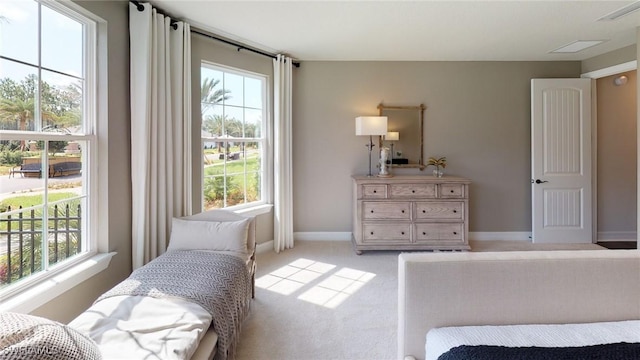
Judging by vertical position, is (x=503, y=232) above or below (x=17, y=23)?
below

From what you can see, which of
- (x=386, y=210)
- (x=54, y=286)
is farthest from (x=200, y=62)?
(x=386, y=210)

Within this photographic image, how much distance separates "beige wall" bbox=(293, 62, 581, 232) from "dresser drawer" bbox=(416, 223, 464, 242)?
0.79 meters

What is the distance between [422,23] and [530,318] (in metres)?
2.64

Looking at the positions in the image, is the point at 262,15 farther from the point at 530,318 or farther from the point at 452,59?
the point at 530,318

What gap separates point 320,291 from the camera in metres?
2.96

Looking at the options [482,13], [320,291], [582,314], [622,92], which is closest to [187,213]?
[320,291]

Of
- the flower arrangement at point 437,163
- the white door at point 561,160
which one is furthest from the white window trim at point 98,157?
the white door at point 561,160

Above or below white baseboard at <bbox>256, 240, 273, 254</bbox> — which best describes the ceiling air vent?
above

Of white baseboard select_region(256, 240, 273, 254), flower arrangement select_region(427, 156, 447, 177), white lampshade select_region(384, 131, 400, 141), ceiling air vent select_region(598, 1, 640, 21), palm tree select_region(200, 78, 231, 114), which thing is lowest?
white baseboard select_region(256, 240, 273, 254)

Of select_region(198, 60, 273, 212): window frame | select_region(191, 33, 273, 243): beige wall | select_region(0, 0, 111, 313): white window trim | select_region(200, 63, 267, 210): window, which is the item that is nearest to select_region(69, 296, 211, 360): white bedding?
select_region(0, 0, 111, 313): white window trim

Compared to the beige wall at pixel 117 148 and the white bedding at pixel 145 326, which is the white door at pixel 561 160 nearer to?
the white bedding at pixel 145 326

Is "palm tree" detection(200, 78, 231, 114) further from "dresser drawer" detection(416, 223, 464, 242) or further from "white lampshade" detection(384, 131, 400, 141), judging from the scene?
"dresser drawer" detection(416, 223, 464, 242)

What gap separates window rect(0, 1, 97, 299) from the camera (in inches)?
71.1

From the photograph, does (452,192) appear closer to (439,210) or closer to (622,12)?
(439,210)
